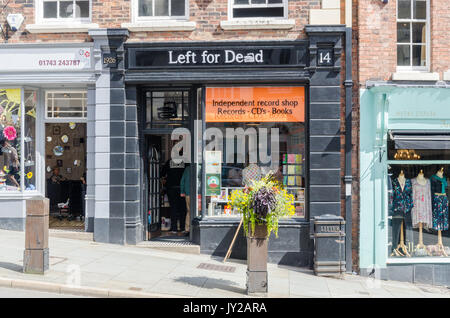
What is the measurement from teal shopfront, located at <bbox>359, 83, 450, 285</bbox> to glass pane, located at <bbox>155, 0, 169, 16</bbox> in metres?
4.82

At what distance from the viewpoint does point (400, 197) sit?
978 cm

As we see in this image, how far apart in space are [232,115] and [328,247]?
352cm

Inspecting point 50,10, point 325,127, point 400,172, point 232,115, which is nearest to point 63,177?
point 50,10

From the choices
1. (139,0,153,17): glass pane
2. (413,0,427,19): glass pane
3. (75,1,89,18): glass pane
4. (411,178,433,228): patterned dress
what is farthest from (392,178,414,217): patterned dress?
(75,1,89,18): glass pane

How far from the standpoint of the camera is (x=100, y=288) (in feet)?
22.6

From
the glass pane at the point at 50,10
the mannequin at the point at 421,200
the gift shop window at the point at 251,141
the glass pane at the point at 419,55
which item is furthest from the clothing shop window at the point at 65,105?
the mannequin at the point at 421,200

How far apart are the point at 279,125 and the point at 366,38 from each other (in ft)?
8.73

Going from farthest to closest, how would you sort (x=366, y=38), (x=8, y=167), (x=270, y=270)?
(x=8, y=167)
(x=366, y=38)
(x=270, y=270)

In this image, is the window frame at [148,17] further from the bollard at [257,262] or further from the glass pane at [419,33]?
the bollard at [257,262]

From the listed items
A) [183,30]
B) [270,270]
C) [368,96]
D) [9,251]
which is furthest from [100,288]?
[368,96]

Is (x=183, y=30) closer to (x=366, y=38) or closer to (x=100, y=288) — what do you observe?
(x=366, y=38)

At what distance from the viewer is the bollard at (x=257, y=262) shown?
281 inches

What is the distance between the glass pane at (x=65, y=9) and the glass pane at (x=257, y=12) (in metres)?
3.88
